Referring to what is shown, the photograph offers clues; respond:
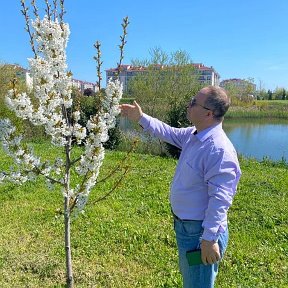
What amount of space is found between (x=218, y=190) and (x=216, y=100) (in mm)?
563

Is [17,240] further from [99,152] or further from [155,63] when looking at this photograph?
[155,63]

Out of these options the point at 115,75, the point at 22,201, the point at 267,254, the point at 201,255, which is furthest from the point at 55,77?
the point at 22,201

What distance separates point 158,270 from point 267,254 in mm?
1385

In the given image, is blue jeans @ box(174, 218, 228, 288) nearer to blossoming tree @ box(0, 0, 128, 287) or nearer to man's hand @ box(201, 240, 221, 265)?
man's hand @ box(201, 240, 221, 265)

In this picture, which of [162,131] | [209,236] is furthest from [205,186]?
[162,131]

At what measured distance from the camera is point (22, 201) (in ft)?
20.3

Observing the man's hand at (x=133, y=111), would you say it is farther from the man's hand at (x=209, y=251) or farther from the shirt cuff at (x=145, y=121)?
the man's hand at (x=209, y=251)

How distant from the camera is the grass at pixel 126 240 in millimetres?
3752

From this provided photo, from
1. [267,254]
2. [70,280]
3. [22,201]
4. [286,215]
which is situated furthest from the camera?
[22,201]

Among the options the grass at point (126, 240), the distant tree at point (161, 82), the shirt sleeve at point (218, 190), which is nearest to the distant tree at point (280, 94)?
the distant tree at point (161, 82)

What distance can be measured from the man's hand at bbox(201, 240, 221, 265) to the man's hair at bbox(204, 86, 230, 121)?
0.80 meters

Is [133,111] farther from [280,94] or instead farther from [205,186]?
[280,94]

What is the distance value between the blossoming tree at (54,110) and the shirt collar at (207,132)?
1.94ft

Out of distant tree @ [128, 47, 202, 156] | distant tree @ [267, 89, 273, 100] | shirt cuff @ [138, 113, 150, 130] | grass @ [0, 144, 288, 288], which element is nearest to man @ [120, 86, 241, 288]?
shirt cuff @ [138, 113, 150, 130]
